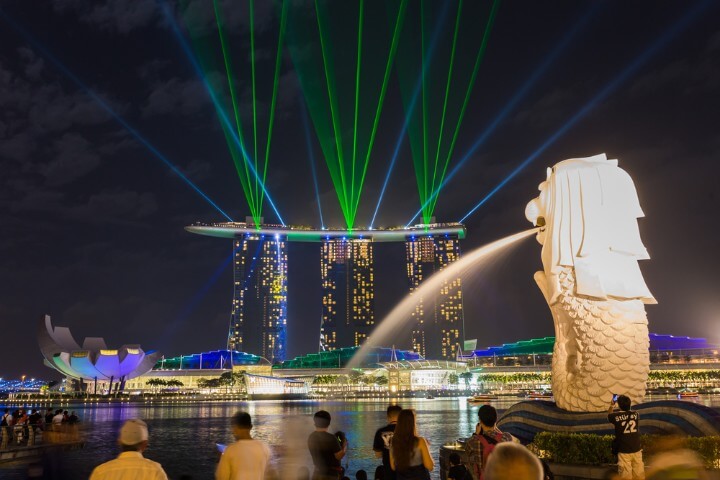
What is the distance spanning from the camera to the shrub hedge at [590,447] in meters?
11.3

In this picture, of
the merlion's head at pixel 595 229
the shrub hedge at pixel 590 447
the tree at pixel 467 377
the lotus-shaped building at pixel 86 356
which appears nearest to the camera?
the shrub hedge at pixel 590 447

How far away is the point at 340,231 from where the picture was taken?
178 meters

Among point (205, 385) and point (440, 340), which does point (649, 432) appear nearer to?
point (205, 385)

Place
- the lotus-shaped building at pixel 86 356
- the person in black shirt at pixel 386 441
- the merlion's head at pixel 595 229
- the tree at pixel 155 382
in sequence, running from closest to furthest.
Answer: the person in black shirt at pixel 386 441 < the merlion's head at pixel 595 229 < the lotus-shaped building at pixel 86 356 < the tree at pixel 155 382

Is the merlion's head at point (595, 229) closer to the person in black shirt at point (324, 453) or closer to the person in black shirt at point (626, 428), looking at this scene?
the person in black shirt at point (626, 428)

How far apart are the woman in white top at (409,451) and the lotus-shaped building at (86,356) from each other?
102 meters

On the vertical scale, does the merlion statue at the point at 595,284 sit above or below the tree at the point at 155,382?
above

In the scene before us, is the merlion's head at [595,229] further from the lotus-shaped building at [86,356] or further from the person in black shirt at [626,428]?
the lotus-shaped building at [86,356]

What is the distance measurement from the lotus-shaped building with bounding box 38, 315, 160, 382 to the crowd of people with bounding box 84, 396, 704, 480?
100251 millimetres

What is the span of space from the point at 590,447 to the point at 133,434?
34.5 ft

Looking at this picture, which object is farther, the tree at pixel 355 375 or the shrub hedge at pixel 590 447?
the tree at pixel 355 375

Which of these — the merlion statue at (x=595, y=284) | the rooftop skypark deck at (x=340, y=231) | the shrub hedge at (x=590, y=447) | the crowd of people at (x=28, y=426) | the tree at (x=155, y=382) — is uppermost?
the rooftop skypark deck at (x=340, y=231)

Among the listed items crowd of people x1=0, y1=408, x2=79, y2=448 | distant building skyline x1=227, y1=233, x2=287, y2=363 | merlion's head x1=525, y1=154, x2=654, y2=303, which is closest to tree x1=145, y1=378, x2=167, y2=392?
distant building skyline x1=227, y1=233, x2=287, y2=363

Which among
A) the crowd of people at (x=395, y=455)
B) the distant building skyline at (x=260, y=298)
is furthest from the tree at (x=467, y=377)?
the crowd of people at (x=395, y=455)
